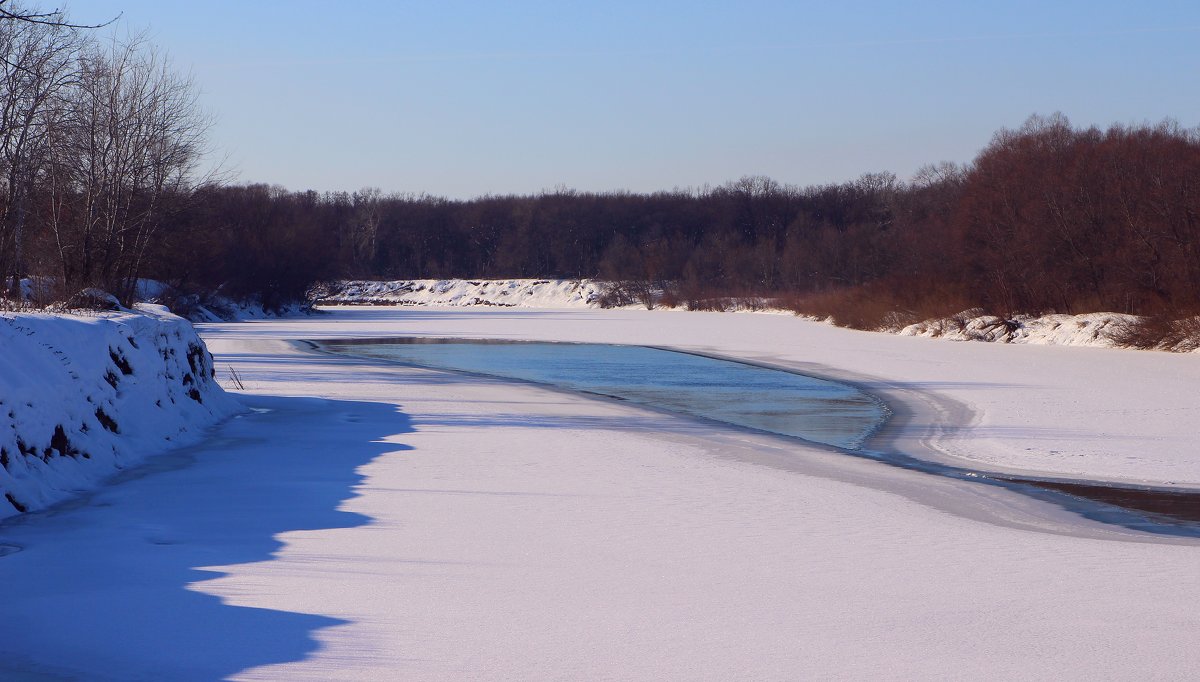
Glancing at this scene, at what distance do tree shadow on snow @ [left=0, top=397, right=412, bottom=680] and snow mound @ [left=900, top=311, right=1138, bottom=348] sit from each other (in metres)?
29.7

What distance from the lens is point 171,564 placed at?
22.9 ft

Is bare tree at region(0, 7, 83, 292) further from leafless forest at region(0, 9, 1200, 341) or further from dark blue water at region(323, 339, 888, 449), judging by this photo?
dark blue water at region(323, 339, 888, 449)

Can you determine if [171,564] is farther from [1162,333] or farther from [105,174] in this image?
[1162,333]

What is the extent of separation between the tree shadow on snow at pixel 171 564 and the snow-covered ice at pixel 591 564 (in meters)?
0.02

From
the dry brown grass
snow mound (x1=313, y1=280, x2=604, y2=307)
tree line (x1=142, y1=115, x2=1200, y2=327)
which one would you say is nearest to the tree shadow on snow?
tree line (x1=142, y1=115, x2=1200, y2=327)

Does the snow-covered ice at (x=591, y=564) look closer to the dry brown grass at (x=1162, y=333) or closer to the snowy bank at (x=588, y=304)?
the dry brown grass at (x=1162, y=333)

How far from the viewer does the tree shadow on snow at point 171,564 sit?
5234 millimetres

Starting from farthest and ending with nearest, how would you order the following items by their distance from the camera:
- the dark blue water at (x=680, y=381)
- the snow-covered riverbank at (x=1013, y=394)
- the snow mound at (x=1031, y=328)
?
1. the snow mound at (x=1031, y=328)
2. the dark blue water at (x=680, y=381)
3. the snow-covered riverbank at (x=1013, y=394)

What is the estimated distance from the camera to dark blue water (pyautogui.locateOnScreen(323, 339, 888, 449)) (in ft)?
53.8

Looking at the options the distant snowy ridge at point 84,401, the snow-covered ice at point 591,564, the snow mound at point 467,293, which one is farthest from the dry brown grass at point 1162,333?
the snow mound at point 467,293

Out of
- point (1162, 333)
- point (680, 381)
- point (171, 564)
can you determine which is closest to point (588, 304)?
point (1162, 333)

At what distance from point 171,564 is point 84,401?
4268mm

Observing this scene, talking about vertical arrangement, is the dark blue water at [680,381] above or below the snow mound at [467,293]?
below

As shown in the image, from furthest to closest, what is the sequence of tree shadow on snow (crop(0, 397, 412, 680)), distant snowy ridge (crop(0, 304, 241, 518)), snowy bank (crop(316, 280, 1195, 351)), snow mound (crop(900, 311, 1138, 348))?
snowy bank (crop(316, 280, 1195, 351)) < snow mound (crop(900, 311, 1138, 348)) < distant snowy ridge (crop(0, 304, 241, 518)) < tree shadow on snow (crop(0, 397, 412, 680))
